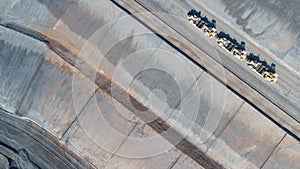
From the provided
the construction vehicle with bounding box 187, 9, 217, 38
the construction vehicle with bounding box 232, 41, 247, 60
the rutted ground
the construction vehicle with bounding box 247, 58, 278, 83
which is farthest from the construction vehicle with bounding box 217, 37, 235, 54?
the rutted ground

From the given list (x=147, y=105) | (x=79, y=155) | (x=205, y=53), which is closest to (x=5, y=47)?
(x=79, y=155)

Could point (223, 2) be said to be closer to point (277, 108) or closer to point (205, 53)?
point (205, 53)

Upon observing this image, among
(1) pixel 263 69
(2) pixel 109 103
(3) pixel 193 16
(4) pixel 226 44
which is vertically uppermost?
(3) pixel 193 16

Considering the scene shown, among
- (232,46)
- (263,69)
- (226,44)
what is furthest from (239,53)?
(263,69)

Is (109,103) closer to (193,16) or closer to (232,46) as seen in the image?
(193,16)

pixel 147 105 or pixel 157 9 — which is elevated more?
pixel 157 9

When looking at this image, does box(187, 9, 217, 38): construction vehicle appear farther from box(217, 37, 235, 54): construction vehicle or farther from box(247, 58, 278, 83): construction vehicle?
box(247, 58, 278, 83): construction vehicle

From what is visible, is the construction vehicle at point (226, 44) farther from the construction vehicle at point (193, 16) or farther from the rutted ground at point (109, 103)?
the rutted ground at point (109, 103)
